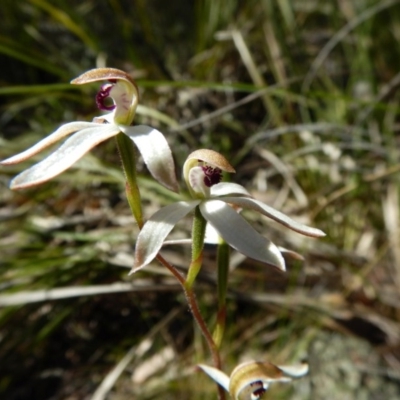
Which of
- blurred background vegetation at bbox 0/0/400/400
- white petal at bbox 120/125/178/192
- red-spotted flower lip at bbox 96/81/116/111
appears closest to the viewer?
white petal at bbox 120/125/178/192

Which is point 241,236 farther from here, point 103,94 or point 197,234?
point 103,94

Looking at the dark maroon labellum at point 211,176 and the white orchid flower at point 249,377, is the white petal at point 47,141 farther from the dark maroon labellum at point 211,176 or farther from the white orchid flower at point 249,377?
the white orchid flower at point 249,377

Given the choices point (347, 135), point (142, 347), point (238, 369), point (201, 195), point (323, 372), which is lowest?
point (323, 372)

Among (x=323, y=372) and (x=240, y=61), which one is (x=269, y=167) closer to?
(x=240, y=61)

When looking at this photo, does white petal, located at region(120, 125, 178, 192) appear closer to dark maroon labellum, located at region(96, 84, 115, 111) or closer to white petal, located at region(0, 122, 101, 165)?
white petal, located at region(0, 122, 101, 165)

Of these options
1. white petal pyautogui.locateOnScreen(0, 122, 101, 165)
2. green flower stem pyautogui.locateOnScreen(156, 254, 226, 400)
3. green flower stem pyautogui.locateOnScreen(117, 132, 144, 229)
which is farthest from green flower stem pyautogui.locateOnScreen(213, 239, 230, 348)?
white petal pyautogui.locateOnScreen(0, 122, 101, 165)

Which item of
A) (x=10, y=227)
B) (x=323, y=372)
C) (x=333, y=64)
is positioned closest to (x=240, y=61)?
(x=333, y=64)

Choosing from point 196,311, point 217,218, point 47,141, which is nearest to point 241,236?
point 217,218
